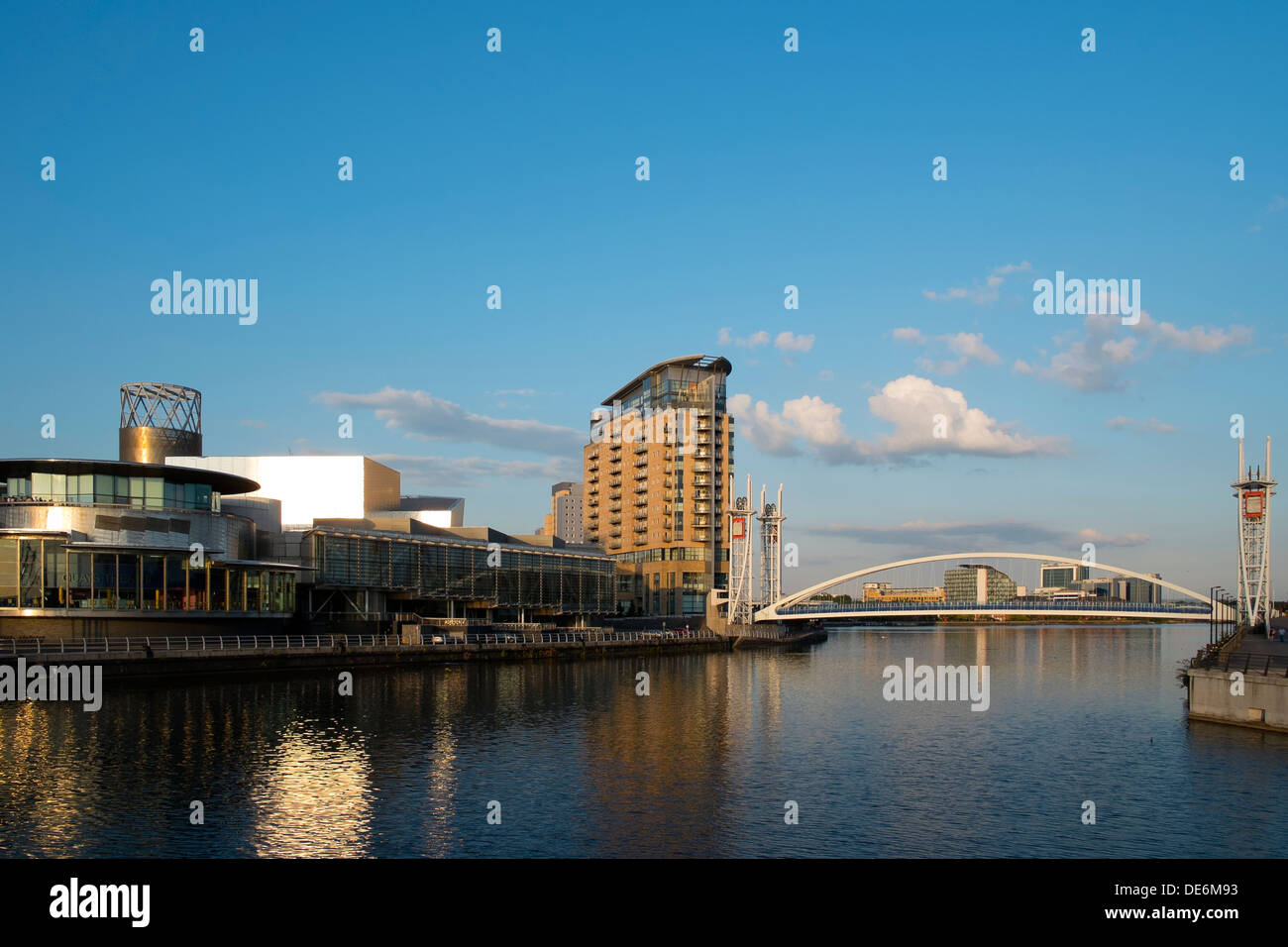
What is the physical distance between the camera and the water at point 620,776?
25.8m

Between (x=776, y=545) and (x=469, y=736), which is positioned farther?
(x=776, y=545)

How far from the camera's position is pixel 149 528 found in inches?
2766

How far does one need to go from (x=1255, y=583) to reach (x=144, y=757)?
3028 inches

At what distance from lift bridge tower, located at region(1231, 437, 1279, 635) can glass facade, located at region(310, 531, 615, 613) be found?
7036 cm

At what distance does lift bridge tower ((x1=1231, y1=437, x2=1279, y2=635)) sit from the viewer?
2884 inches

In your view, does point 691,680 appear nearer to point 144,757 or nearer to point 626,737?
point 626,737

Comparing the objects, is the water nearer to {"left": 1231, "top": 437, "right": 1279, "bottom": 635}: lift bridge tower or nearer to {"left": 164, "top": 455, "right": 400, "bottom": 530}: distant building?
{"left": 1231, "top": 437, "right": 1279, "bottom": 635}: lift bridge tower

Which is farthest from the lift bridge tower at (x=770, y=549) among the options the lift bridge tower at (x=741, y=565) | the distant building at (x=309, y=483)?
the distant building at (x=309, y=483)

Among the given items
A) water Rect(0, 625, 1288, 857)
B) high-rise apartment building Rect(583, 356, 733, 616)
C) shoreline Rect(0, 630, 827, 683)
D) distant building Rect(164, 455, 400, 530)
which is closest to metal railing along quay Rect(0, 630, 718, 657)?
shoreline Rect(0, 630, 827, 683)

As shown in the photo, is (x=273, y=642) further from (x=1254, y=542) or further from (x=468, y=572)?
(x=1254, y=542)

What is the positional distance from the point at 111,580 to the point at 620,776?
47492 millimetres

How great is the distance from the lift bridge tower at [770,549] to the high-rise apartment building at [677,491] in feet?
77.7
